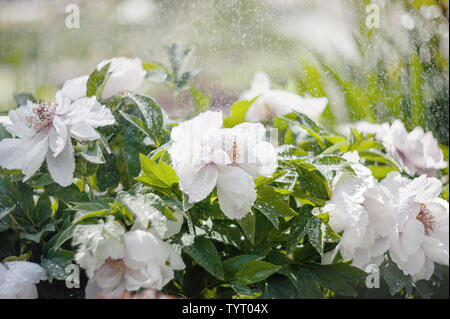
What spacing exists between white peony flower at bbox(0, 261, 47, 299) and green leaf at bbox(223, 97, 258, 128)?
19 centimetres

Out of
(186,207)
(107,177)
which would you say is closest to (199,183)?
(186,207)

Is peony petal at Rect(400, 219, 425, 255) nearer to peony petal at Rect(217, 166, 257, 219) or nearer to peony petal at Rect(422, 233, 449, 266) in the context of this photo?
peony petal at Rect(422, 233, 449, 266)

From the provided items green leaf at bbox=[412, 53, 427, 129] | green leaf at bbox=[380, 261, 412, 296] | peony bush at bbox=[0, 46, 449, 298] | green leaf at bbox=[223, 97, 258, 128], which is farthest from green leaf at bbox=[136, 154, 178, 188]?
green leaf at bbox=[412, 53, 427, 129]

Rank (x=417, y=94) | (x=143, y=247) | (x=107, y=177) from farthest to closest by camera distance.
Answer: (x=417, y=94), (x=107, y=177), (x=143, y=247)

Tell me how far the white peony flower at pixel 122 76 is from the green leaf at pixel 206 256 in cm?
16

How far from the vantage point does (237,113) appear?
0.42 meters

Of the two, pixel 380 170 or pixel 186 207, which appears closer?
pixel 186 207

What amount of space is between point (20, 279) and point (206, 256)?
128mm

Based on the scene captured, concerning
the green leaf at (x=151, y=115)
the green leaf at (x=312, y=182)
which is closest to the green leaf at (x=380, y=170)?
the green leaf at (x=312, y=182)

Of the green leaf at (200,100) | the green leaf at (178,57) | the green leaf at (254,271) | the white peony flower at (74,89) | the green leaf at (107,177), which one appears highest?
the green leaf at (178,57)

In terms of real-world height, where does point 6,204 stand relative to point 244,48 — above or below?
below

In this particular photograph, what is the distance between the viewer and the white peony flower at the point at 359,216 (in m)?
0.36

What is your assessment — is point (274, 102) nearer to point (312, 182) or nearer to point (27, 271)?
point (312, 182)

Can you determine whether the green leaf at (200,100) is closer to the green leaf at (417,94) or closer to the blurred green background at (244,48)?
the blurred green background at (244,48)
